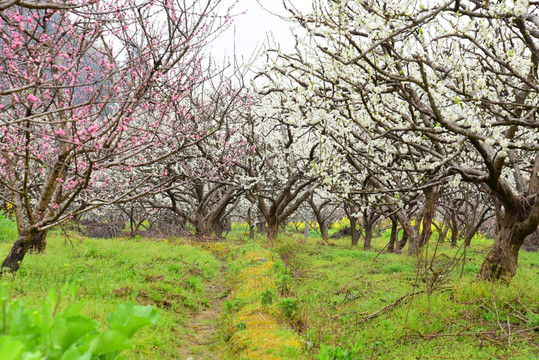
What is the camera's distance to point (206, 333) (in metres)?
6.66

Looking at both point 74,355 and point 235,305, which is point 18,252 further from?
point 74,355

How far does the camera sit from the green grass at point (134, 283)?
17.5 feet

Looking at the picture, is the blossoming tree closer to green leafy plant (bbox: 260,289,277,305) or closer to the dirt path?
green leafy plant (bbox: 260,289,277,305)

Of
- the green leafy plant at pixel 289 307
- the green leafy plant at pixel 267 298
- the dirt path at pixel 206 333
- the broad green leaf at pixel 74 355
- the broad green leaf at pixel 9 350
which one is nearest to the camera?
the broad green leaf at pixel 9 350

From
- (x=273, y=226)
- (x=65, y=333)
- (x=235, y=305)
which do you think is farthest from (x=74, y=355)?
(x=273, y=226)

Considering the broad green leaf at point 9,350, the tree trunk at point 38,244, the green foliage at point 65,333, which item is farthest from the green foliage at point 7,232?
the broad green leaf at point 9,350

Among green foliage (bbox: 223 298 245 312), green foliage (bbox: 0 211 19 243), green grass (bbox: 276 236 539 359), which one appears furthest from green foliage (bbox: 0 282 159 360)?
green foliage (bbox: 0 211 19 243)

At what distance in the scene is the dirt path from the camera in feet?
18.5

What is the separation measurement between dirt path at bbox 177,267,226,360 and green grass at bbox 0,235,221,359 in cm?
12

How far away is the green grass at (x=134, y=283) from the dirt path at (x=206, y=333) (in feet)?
Answer: 0.41

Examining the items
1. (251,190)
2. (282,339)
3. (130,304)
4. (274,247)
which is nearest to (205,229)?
(251,190)

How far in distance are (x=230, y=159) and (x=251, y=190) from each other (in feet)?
8.86

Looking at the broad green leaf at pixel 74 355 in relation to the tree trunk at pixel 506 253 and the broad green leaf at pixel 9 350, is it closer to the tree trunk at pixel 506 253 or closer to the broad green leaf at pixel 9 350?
the broad green leaf at pixel 9 350

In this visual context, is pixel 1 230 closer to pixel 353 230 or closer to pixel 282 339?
pixel 282 339
